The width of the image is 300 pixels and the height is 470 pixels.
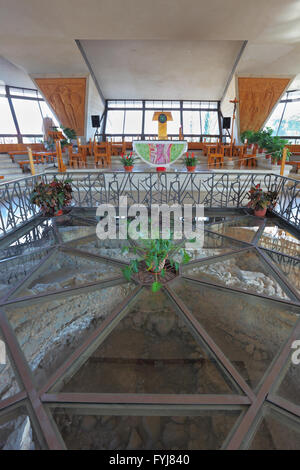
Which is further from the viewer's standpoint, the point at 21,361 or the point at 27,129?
the point at 27,129

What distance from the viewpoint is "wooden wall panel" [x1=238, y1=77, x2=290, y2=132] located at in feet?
34.1

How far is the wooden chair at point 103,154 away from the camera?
31.9 ft

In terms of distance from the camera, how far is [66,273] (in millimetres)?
2770

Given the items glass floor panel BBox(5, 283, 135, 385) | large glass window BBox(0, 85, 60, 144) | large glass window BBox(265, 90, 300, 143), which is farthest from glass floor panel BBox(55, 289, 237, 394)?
large glass window BBox(265, 90, 300, 143)

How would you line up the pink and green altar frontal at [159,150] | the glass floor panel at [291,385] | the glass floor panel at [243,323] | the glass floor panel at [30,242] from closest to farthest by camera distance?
the glass floor panel at [291,385]
the glass floor panel at [243,323]
the glass floor panel at [30,242]
the pink and green altar frontal at [159,150]

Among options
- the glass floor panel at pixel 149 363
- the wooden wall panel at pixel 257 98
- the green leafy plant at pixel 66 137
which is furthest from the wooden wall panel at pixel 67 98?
the glass floor panel at pixel 149 363

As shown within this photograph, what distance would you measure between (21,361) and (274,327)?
1820 mm

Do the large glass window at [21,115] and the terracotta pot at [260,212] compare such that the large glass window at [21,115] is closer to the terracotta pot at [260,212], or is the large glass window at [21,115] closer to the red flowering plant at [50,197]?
the red flowering plant at [50,197]

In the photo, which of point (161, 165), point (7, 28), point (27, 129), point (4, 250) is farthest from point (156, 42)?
point (4, 250)

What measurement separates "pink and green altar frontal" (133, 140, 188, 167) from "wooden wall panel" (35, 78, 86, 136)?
19.6ft

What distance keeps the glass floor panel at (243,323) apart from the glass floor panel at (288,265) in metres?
0.53

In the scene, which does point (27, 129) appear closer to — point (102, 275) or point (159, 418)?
point (102, 275)

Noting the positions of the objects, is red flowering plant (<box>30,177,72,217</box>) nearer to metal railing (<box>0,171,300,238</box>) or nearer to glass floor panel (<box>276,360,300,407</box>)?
metal railing (<box>0,171,300,238</box>)

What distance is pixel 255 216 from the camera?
4.34 metres
